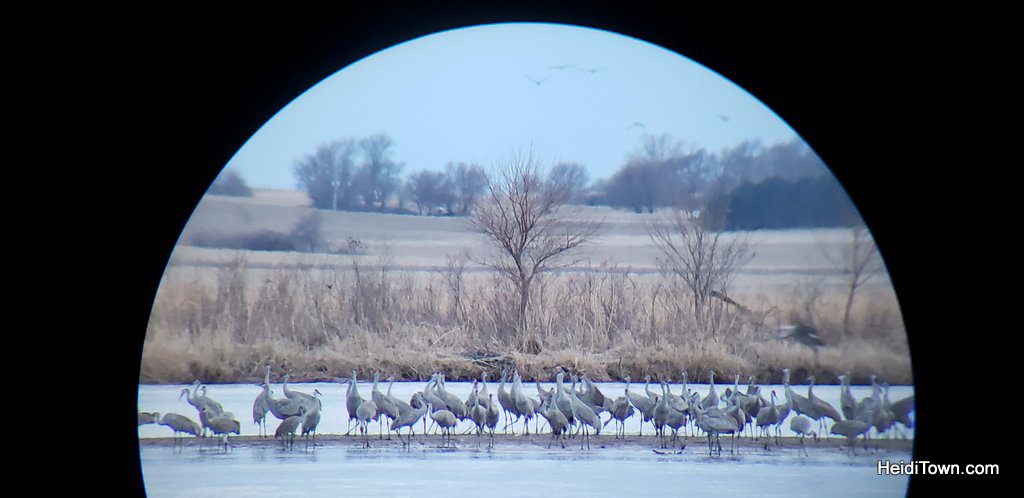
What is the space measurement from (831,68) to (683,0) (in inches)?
27.2

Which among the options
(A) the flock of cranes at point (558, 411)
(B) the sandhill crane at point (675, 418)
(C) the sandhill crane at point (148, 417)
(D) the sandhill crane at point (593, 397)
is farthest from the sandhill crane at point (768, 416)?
(C) the sandhill crane at point (148, 417)

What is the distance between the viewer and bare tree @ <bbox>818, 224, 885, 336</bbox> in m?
5.11

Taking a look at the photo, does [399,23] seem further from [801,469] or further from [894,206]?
[801,469]

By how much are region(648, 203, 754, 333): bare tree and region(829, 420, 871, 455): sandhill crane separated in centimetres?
116

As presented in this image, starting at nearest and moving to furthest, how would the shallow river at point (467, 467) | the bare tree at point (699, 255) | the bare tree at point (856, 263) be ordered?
the shallow river at point (467, 467), the bare tree at point (856, 263), the bare tree at point (699, 255)

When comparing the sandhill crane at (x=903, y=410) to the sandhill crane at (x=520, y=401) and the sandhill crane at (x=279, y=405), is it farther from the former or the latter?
the sandhill crane at (x=279, y=405)

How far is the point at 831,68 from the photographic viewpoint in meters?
3.27

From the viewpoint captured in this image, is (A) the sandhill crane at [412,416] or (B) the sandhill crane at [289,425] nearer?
(B) the sandhill crane at [289,425]

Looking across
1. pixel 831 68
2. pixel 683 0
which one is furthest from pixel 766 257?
pixel 683 0

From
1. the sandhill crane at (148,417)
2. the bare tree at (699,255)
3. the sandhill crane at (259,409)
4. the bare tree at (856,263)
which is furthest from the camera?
the bare tree at (699,255)

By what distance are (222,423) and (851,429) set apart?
4230mm

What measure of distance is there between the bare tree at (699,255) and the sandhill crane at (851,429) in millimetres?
1158

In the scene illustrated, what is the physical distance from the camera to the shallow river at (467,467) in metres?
4.98

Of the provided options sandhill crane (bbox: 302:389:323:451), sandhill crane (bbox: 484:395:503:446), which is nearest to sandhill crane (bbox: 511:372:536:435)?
sandhill crane (bbox: 484:395:503:446)
